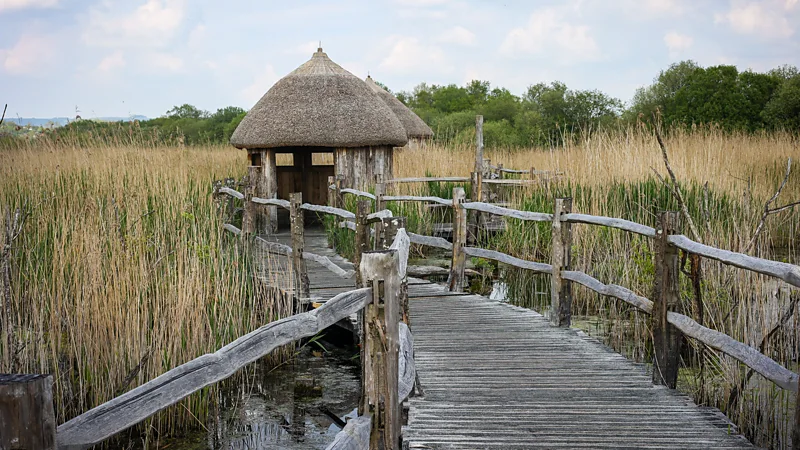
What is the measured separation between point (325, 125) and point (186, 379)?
9664 mm

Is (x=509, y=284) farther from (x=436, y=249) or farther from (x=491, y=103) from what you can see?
(x=491, y=103)

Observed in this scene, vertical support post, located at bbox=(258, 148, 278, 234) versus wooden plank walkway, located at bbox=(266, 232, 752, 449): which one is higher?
vertical support post, located at bbox=(258, 148, 278, 234)

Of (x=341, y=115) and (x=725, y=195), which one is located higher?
(x=341, y=115)

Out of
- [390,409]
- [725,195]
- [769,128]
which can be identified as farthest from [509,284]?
[769,128]

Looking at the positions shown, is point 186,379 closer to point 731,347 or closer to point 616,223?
point 731,347

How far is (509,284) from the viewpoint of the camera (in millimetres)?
8203

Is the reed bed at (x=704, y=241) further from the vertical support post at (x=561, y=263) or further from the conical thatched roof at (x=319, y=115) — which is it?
the conical thatched roof at (x=319, y=115)

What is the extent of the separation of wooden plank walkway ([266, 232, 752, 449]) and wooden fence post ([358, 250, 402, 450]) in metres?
0.43

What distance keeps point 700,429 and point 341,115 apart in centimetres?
900

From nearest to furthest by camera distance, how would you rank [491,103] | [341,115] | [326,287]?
[326,287]
[341,115]
[491,103]

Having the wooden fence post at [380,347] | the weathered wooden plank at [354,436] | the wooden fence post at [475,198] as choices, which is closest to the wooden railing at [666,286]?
the wooden fence post at [380,347]

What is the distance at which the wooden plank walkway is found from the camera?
3.56 meters

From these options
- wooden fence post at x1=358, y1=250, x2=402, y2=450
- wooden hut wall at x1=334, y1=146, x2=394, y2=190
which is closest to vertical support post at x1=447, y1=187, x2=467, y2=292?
wooden fence post at x1=358, y1=250, x2=402, y2=450

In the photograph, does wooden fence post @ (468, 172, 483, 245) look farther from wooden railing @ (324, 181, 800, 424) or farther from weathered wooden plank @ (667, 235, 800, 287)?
weathered wooden plank @ (667, 235, 800, 287)
